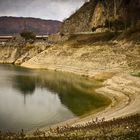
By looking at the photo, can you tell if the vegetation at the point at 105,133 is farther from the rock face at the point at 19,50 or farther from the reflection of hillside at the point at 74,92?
the rock face at the point at 19,50

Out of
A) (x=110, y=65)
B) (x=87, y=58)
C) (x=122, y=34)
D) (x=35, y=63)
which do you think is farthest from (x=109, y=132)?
(x=35, y=63)

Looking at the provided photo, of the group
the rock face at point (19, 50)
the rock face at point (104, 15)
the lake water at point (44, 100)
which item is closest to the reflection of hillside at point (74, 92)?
the lake water at point (44, 100)

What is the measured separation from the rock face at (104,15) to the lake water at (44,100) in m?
35.2

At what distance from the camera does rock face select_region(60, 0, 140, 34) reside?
9300 centimetres

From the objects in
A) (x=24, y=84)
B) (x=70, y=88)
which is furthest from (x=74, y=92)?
(x=24, y=84)

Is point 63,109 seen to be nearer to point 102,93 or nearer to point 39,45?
point 102,93

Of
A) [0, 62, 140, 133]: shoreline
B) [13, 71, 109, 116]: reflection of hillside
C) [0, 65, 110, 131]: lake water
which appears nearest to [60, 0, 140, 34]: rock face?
[13, 71, 109, 116]: reflection of hillside

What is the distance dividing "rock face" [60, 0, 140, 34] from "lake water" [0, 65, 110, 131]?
35.2 meters

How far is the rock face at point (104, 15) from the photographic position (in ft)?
305

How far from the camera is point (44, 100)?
42.5 m

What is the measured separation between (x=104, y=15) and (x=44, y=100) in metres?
63.7

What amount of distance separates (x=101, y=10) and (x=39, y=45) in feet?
64.7

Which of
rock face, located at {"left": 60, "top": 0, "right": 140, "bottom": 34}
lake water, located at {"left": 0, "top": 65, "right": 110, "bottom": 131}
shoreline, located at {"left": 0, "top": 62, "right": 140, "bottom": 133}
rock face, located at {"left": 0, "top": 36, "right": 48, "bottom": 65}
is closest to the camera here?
shoreline, located at {"left": 0, "top": 62, "right": 140, "bottom": 133}

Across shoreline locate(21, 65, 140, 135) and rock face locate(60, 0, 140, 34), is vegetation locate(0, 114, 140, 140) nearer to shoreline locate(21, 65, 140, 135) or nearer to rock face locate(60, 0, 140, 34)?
shoreline locate(21, 65, 140, 135)
